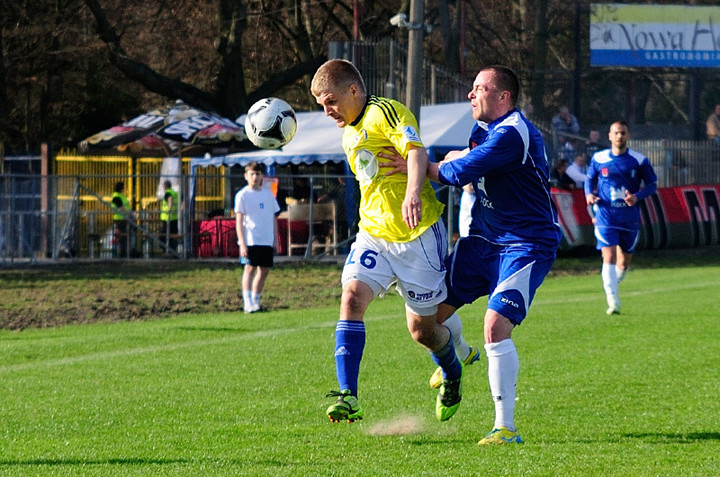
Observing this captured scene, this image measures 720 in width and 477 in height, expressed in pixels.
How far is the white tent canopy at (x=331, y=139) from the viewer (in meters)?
24.0

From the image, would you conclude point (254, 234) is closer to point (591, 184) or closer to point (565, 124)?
point (591, 184)

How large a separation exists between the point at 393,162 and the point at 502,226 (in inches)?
28.2

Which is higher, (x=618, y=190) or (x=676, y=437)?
(x=618, y=190)

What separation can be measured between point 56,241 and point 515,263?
61.6 feet

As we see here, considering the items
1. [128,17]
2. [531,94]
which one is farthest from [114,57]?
[531,94]

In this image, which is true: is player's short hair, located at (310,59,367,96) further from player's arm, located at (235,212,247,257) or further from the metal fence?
the metal fence

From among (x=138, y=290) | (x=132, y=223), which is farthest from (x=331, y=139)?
(x=138, y=290)

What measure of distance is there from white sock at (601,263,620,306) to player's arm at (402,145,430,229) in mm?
7728

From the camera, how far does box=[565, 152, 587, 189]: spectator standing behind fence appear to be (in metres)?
24.4

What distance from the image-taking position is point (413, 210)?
241 inches

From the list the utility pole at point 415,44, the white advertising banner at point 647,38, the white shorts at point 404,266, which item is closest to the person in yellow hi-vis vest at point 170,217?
the utility pole at point 415,44

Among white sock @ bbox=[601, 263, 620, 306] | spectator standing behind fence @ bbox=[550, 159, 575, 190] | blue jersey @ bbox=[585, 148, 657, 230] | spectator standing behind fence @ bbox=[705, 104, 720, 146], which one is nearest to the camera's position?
white sock @ bbox=[601, 263, 620, 306]

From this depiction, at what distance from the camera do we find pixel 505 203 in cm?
637

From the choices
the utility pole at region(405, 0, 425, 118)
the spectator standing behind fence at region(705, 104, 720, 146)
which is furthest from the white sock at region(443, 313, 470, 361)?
the spectator standing behind fence at region(705, 104, 720, 146)
